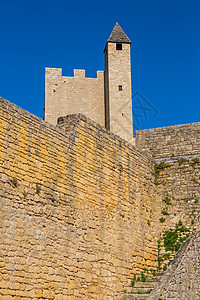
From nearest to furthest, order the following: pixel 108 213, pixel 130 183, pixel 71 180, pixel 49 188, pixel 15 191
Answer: pixel 15 191 < pixel 49 188 < pixel 71 180 < pixel 108 213 < pixel 130 183

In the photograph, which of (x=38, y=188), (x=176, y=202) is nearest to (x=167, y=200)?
(x=176, y=202)

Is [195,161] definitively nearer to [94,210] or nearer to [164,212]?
[164,212]

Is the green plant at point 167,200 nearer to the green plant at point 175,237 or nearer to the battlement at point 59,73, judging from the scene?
the green plant at point 175,237

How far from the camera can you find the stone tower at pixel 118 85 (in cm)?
3456

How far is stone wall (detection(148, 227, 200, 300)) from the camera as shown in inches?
410

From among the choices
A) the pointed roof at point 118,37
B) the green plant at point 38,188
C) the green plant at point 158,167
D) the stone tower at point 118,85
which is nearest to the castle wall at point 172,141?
the green plant at point 158,167

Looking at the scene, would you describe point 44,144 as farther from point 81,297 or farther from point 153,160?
point 153,160

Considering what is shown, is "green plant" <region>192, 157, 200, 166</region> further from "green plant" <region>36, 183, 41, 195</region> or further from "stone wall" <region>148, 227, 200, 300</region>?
"green plant" <region>36, 183, 41, 195</region>

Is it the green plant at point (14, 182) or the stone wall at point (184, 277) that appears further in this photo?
the stone wall at point (184, 277)

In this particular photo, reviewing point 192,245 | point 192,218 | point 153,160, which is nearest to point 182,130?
point 153,160

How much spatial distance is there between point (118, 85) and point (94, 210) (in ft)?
83.8

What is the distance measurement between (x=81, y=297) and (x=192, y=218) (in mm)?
4670

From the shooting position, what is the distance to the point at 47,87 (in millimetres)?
35875

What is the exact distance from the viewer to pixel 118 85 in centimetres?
3556
